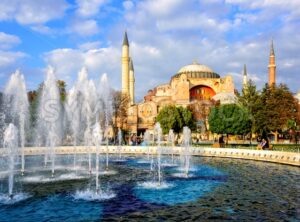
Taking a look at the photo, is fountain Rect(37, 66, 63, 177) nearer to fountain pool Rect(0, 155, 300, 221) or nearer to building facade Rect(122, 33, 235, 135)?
fountain pool Rect(0, 155, 300, 221)

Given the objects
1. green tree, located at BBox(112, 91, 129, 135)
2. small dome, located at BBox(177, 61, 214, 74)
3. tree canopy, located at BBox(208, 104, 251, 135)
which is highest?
small dome, located at BBox(177, 61, 214, 74)

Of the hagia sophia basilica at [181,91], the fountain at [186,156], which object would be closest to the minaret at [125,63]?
the hagia sophia basilica at [181,91]

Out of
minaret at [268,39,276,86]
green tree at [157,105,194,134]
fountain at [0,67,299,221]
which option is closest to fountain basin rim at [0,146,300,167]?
fountain at [0,67,299,221]

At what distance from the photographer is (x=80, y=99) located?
34.0m

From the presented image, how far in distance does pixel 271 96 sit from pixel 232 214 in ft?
80.2

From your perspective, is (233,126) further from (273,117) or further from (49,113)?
(49,113)

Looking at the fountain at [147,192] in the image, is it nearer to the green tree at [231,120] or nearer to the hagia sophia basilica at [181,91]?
the green tree at [231,120]

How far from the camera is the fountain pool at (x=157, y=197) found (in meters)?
9.80

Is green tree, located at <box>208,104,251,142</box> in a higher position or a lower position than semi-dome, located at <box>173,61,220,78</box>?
lower

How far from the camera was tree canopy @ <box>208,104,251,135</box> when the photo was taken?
1260 inches

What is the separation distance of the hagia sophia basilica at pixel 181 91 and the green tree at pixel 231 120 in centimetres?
1687

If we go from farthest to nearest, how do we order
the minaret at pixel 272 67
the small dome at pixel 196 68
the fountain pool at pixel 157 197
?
the small dome at pixel 196 68, the minaret at pixel 272 67, the fountain pool at pixel 157 197

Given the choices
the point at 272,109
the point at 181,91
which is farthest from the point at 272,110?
the point at 181,91

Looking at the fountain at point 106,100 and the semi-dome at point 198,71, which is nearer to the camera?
the fountain at point 106,100
